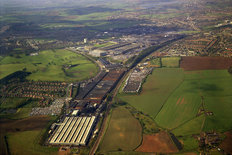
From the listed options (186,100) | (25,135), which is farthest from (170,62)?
(25,135)

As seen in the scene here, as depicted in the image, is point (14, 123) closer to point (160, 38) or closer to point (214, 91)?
point (214, 91)

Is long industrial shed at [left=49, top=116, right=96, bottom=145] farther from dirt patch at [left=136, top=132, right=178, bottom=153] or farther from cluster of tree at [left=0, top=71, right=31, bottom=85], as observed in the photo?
cluster of tree at [left=0, top=71, right=31, bottom=85]

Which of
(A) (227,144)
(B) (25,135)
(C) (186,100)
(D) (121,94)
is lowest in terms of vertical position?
(B) (25,135)

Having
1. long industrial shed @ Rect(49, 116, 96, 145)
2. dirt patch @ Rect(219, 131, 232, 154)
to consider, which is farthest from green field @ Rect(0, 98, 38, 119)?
dirt patch @ Rect(219, 131, 232, 154)

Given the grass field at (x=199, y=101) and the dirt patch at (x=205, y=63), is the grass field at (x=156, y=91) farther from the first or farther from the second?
the dirt patch at (x=205, y=63)

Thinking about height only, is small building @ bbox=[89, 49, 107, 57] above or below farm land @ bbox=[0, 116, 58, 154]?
above

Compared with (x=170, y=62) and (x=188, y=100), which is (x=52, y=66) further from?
(x=188, y=100)

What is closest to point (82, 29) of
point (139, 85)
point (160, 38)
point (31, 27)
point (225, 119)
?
point (31, 27)
